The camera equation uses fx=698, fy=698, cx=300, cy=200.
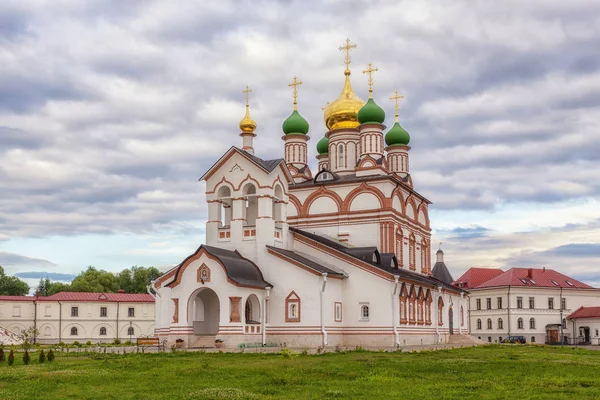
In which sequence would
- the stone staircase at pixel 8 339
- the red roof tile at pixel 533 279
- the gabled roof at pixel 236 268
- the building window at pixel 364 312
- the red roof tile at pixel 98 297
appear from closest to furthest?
the gabled roof at pixel 236 268, the building window at pixel 364 312, the stone staircase at pixel 8 339, the red roof tile at pixel 98 297, the red roof tile at pixel 533 279

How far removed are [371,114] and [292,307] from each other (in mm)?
13839

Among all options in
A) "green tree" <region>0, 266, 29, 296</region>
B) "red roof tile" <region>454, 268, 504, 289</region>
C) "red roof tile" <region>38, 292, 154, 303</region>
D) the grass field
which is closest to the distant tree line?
"green tree" <region>0, 266, 29, 296</region>

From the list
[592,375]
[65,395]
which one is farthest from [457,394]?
[65,395]

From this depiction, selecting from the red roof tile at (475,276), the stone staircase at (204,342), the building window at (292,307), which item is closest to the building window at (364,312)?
the building window at (292,307)

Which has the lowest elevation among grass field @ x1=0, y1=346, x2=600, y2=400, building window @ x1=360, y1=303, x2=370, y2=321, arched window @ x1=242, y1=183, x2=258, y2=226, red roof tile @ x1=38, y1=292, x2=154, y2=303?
grass field @ x1=0, y1=346, x2=600, y2=400

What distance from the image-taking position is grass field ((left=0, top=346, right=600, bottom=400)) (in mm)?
12867

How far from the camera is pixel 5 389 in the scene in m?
13.8

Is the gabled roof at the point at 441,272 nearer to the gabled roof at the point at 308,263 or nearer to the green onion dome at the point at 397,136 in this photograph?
the green onion dome at the point at 397,136

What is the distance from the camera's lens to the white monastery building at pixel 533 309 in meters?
53.8

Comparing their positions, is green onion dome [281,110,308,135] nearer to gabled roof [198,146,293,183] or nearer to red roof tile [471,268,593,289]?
gabled roof [198,146,293,183]

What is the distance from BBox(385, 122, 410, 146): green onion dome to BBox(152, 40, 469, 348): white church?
3382 mm

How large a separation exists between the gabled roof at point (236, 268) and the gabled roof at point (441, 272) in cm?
2137

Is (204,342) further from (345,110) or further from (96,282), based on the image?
(96,282)

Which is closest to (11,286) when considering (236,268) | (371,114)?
(371,114)
